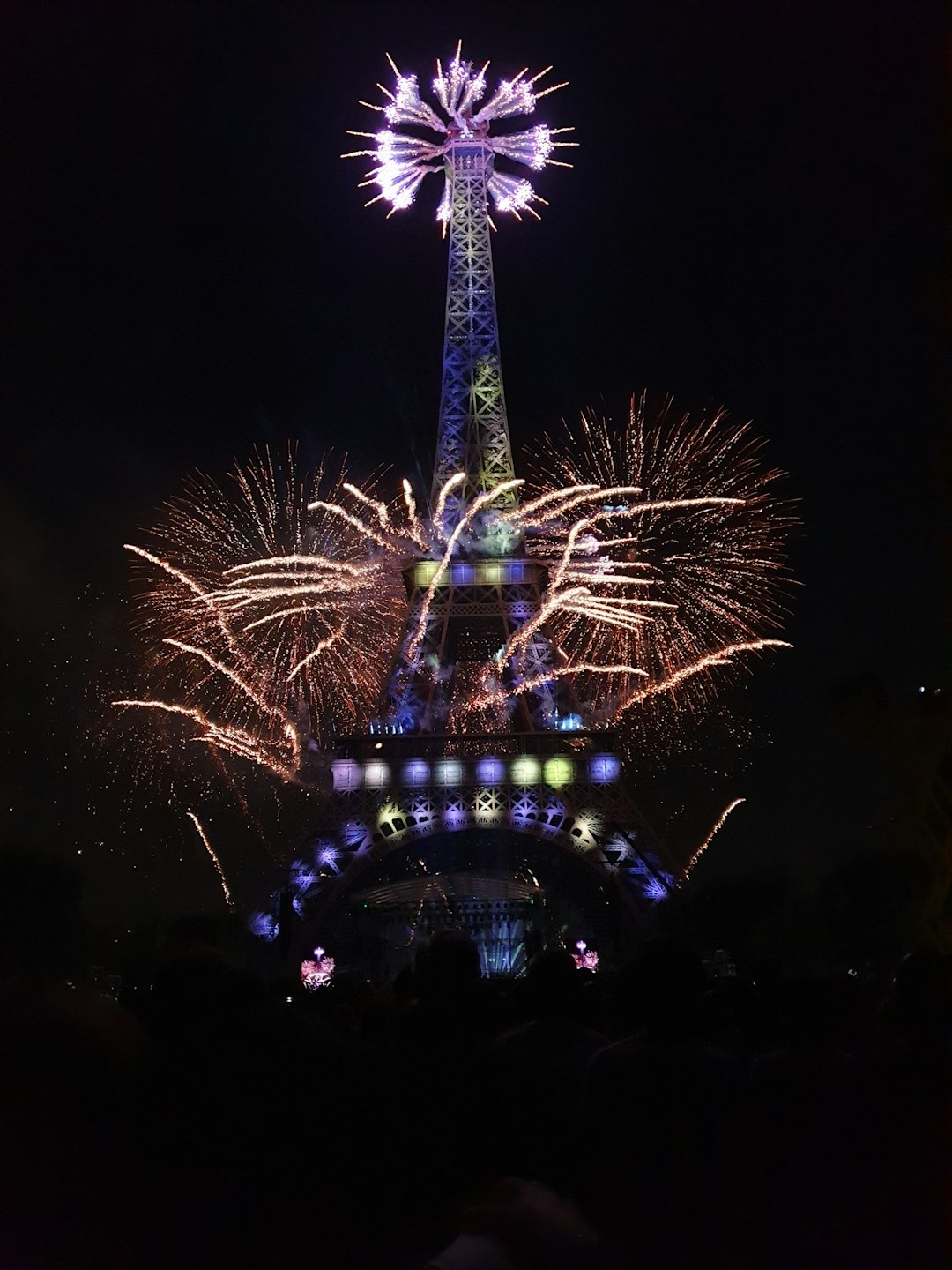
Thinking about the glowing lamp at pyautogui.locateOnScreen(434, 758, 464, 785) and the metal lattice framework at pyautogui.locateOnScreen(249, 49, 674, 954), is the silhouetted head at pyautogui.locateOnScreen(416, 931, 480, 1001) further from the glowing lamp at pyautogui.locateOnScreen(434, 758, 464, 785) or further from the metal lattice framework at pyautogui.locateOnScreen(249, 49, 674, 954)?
the glowing lamp at pyautogui.locateOnScreen(434, 758, 464, 785)

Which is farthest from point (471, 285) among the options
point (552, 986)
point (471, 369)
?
point (552, 986)

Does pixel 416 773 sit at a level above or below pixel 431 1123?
above

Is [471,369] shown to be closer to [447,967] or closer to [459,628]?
[459,628]

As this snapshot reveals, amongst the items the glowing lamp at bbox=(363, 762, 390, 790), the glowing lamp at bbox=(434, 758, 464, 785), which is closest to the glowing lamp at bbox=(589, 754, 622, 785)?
the glowing lamp at bbox=(434, 758, 464, 785)

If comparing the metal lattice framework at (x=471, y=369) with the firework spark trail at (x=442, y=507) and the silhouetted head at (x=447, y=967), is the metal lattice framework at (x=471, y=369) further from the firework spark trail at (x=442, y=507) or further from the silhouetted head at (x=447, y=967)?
the silhouetted head at (x=447, y=967)

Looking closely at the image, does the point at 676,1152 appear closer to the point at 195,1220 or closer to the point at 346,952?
the point at 195,1220

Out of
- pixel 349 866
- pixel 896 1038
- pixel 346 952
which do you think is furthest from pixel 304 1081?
pixel 346 952
